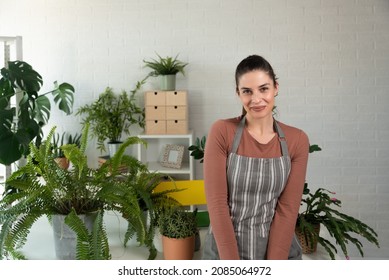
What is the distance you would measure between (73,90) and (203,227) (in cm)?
249

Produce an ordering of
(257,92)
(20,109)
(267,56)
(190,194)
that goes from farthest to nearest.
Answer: (267,56)
(20,109)
(190,194)
(257,92)

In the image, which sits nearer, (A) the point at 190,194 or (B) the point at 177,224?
(B) the point at 177,224

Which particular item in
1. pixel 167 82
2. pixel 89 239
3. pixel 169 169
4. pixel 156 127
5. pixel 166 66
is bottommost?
pixel 169 169

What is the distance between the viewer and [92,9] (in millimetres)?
4008

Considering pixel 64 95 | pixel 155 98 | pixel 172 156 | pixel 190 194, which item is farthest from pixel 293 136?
pixel 64 95

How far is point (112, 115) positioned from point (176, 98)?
0.60 metres

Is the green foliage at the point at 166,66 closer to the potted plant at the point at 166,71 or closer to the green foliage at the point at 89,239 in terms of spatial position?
the potted plant at the point at 166,71

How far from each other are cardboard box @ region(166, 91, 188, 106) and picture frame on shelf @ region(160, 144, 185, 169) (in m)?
0.39

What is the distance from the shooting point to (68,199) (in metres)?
1.46

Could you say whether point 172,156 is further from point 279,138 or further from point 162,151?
point 279,138

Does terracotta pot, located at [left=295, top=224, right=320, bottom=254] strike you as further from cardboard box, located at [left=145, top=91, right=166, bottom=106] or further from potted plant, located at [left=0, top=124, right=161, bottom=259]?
cardboard box, located at [left=145, top=91, right=166, bottom=106]

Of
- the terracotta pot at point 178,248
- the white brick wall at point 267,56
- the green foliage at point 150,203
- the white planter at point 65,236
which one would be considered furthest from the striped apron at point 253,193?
the white brick wall at point 267,56

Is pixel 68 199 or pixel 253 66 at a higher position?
pixel 253 66

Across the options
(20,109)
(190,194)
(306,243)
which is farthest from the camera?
(20,109)
